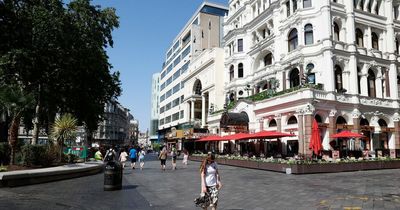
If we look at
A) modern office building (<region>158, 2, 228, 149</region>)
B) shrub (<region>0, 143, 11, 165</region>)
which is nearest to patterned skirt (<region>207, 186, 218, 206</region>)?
shrub (<region>0, 143, 11, 165</region>)

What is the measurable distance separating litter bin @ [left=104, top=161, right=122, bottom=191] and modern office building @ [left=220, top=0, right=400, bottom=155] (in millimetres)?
20731

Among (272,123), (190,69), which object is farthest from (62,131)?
(190,69)

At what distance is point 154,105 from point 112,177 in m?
114

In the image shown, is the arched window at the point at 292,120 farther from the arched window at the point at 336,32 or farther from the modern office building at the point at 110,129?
the modern office building at the point at 110,129

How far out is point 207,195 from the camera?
27.3ft

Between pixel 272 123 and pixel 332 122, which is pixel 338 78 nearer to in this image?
pixel 332 122

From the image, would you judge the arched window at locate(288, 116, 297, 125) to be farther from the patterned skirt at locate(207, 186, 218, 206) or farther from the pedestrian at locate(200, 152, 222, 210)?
the patterned skirt at locate(207, 186, 218, 206)

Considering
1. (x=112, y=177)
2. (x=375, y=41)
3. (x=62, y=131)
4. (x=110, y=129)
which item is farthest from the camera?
(x=110, y=129)

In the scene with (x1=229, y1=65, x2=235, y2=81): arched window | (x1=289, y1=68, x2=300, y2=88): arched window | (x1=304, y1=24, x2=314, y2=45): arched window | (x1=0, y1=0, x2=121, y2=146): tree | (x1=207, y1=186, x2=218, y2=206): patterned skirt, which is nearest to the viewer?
(x1=207, y1=186, x2=218, y2=206): patterned skirt

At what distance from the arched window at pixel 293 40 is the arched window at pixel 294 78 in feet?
8.24

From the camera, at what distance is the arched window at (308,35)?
33688mm

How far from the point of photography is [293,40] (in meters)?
35.8

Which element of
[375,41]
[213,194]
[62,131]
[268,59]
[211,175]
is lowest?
[213,194]

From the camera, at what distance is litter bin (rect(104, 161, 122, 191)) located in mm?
13812
